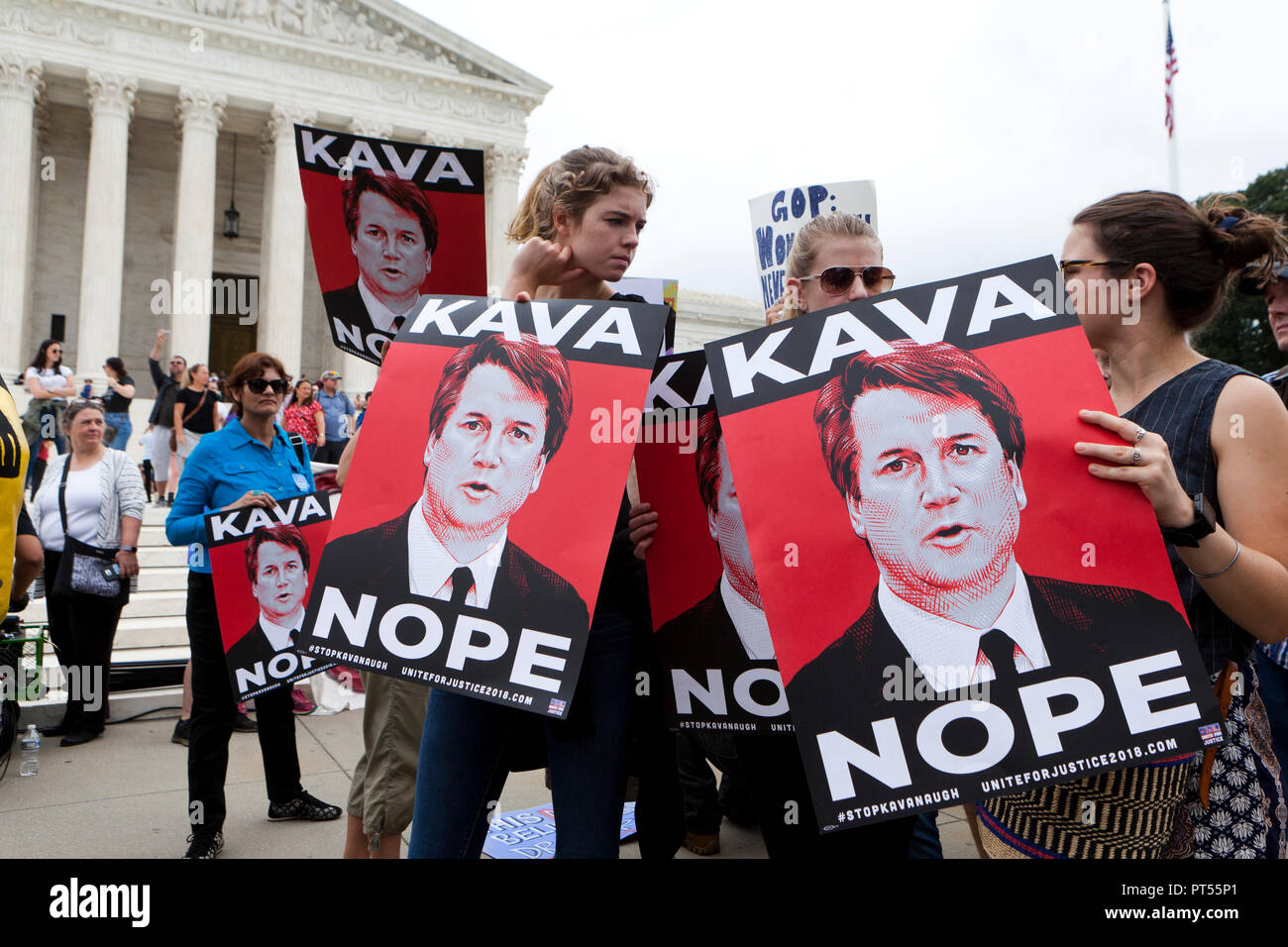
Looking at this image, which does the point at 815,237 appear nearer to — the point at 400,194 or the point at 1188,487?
the point at 1188,487

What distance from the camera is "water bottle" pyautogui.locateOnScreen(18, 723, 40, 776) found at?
4941 millimetres

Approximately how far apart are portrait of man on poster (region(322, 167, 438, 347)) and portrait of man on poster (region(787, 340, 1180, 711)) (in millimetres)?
2002

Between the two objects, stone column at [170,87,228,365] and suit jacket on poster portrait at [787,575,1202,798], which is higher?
stone column at [170,87,228,365]

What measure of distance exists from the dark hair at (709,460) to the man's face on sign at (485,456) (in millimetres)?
386

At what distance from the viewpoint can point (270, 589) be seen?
397 cm

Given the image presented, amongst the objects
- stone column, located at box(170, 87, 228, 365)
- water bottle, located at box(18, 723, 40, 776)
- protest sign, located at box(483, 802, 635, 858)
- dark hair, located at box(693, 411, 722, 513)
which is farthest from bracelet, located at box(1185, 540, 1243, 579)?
stone column, located at box(170, 87, 228, 365)

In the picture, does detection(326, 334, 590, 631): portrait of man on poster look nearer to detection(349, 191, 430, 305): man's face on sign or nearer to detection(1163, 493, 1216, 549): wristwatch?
detection(1163, 493, 1216, 549): wristwatch

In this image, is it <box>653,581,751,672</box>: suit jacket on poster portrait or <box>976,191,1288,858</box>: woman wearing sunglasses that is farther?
<box>653,581,751,672</box>: suit jacket on poster portrait

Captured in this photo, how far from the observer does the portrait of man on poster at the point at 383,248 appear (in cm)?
309

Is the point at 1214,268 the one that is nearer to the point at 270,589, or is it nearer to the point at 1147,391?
the point at 1147,391

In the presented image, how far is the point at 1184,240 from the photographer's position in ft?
5.94

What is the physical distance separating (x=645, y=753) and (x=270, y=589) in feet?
8.42

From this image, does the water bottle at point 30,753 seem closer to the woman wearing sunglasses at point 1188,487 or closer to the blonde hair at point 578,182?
the blonde hair at point 578,182
